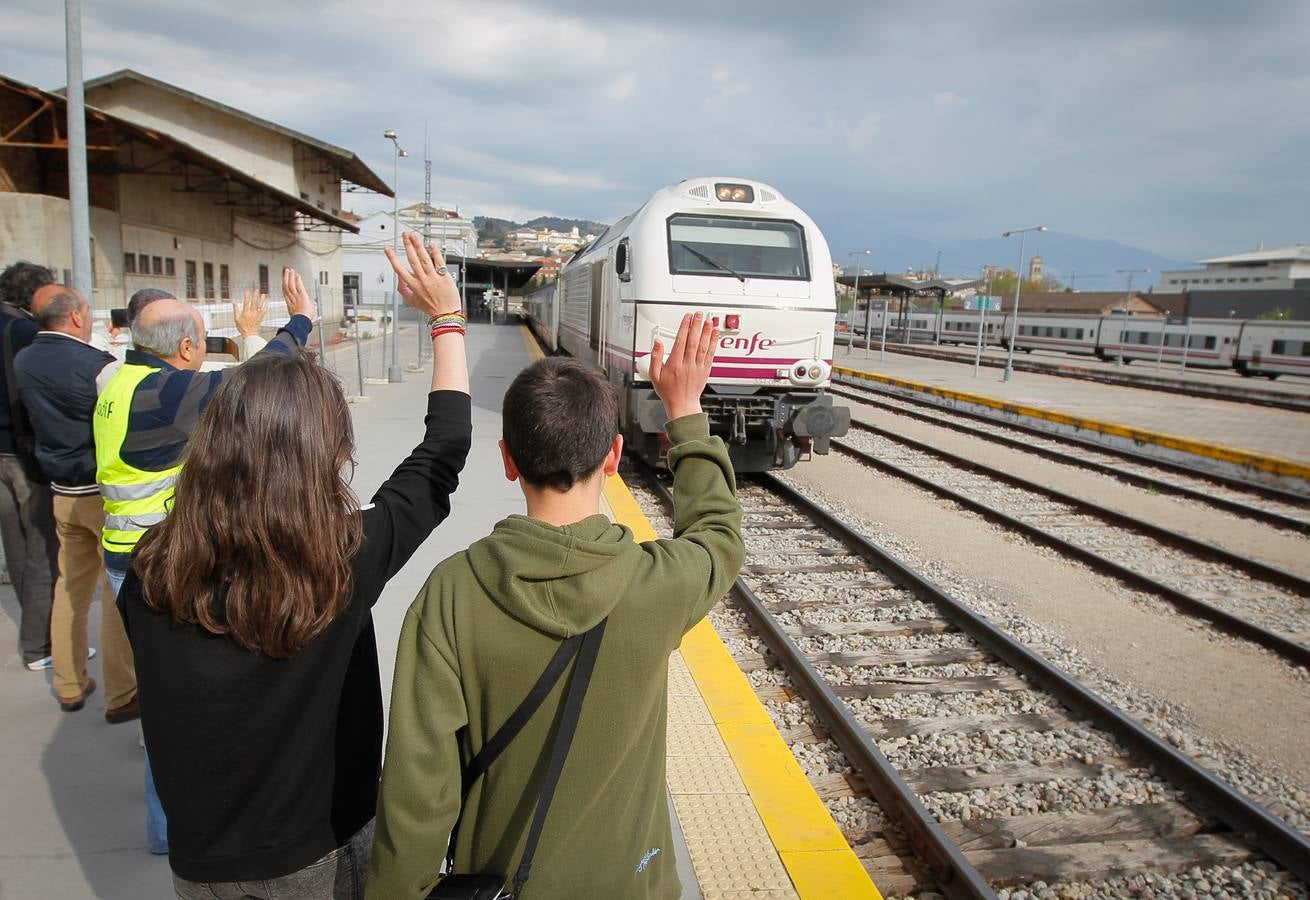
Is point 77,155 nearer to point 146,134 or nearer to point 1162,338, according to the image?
point 146,134

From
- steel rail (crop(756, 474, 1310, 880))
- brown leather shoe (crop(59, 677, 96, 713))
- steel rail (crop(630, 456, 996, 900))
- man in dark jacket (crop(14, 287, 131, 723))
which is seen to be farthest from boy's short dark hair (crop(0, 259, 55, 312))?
steel rail (crop(756, 474, 1310, 880))

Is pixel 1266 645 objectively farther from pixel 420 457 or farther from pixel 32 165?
pixel 32 165

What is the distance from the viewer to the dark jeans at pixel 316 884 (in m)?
1.70

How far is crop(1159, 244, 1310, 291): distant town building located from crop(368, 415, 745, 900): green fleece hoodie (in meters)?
98.8

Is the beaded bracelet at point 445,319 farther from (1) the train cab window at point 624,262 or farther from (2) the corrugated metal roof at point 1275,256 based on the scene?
(2) the corrugated metal roof at point 1275,256

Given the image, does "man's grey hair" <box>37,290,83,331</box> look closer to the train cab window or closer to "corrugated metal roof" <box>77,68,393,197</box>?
the train cab window

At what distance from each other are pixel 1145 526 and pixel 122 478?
9000 mm

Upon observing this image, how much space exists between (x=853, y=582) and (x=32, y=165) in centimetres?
2012

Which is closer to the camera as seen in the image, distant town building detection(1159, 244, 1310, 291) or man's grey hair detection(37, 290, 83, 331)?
man's grey hair detection(37, 290, 83, 331)

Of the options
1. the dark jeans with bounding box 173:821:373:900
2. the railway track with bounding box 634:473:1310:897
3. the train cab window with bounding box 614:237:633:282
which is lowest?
the railway track with bounding box 634:473:1310:897

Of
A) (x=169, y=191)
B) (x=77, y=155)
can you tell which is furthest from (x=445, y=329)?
(x=169, y=191)

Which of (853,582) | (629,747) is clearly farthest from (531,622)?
(853,582)

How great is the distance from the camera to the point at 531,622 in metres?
1.50

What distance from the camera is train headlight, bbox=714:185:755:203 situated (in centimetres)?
915
